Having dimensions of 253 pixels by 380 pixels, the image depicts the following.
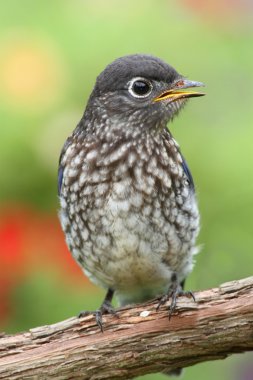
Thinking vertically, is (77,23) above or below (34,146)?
above

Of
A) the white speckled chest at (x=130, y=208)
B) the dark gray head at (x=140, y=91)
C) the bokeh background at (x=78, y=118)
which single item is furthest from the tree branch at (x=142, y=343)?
the bokeh background at (x=78, y=118)

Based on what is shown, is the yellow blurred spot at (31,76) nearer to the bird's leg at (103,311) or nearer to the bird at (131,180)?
the bird at (131,180)

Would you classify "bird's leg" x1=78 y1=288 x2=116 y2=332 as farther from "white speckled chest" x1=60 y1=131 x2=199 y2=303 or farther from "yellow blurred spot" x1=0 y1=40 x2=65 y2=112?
"yellow blurred spot" x1=0 y1=40 x2=65 y2=112

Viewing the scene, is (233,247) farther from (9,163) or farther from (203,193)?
(9,163)

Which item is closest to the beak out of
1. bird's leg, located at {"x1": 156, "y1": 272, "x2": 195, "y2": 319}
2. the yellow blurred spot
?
bird's leg, located at {"x1": 156, "y1": 272, "x2": 195, "y2": 319}

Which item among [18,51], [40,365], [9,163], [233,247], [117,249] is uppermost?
[18,51]

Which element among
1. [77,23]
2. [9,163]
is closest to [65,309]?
[9,163]

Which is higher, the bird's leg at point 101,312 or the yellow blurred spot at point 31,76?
the yellow blurred spot at point 31,76
